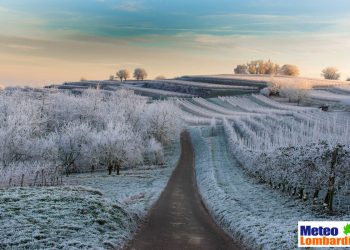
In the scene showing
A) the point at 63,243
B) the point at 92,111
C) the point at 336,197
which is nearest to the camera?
the point at 63,243

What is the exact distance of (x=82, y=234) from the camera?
23828 millimetres

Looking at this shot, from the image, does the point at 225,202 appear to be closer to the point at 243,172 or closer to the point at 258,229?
the point at 258,229

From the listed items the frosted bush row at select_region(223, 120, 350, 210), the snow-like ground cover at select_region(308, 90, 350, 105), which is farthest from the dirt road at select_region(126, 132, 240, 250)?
the snow-like ground cover at select_region(308, 90, 350, 105)

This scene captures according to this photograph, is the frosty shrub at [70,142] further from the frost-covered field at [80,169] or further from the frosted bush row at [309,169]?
the frosted bush row at [309,169]

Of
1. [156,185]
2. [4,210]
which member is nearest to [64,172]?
[156,185]

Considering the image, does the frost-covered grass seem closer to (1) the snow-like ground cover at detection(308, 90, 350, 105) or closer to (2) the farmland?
(2) the farmland

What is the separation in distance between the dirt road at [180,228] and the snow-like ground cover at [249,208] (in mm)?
984

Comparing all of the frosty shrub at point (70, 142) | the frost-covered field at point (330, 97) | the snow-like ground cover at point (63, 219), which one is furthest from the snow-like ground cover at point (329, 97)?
the snow-like ground cover at point (63, 219)

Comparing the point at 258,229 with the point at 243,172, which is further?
the point at 243,172

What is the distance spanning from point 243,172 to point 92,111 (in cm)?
5751

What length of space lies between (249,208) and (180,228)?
317 inches

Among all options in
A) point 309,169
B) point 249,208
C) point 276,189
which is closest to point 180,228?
point 249,208

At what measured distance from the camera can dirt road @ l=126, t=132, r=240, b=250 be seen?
2512 cm

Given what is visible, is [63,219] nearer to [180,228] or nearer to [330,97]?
[180,228]
